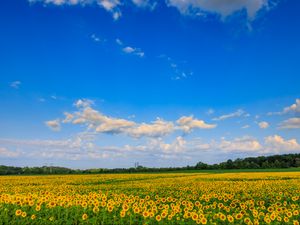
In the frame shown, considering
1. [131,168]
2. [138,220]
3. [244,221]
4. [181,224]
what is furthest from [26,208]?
[131,168]

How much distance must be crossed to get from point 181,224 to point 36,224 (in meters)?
4.55

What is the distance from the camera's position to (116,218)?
35.7 feet

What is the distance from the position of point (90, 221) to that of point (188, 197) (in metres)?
7.48

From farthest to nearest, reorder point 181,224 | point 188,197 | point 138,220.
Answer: point 188,197 < point 138,220 < point 181,224

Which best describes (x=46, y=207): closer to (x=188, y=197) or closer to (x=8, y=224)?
(x=8, y=224)

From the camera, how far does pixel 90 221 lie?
10727 mm

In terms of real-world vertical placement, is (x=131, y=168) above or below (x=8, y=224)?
above

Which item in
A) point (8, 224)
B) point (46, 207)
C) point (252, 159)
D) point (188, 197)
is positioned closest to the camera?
point (8, 224)

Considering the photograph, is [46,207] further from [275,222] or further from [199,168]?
[199,168]

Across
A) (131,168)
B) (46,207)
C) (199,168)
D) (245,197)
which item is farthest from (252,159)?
(46,207)

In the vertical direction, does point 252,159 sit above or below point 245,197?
above

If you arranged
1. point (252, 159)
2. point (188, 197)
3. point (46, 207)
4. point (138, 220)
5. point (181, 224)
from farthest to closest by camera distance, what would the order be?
point (252, 159)
point (188, 197)
point (46, 207)
point (138, 220)
point (181, 224)

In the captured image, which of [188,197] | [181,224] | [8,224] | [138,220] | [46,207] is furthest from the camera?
[188,197]

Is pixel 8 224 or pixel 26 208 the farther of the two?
pixel 26 208
